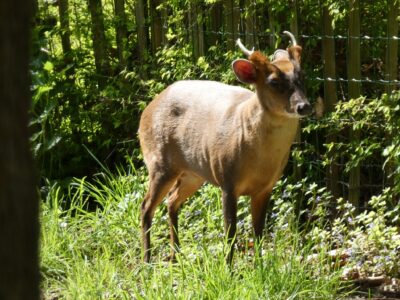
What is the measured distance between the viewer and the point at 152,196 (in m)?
6.57

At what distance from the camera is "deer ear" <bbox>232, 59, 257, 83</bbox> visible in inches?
225

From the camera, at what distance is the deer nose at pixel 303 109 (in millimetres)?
5441

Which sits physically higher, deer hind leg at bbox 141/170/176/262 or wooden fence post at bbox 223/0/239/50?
wooden fence post at bbox 223/0/239/50

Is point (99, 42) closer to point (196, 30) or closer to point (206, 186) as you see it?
point (196, 30)

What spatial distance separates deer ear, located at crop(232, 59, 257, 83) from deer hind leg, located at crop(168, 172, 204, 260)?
3.65 ft

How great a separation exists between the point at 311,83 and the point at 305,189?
84cm

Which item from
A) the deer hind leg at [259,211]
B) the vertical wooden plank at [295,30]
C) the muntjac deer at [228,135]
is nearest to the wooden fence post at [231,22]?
the vertical wooden plank at [295,30]

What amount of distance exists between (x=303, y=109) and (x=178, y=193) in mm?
1625

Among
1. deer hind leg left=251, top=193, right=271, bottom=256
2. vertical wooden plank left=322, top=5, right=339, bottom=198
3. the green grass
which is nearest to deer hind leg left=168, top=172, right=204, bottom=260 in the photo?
the green grass

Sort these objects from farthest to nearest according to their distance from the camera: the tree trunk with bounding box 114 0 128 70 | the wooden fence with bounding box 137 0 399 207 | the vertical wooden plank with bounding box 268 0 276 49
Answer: the tree trunk with bounding box 114 0 128 70 → the vertical wooden plank with bounding box 268 0 276 49 → the wooden fence with bounding box 137 0 399 207

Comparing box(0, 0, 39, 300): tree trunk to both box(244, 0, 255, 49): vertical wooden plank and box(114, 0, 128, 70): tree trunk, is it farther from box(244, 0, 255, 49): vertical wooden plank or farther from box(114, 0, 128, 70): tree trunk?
box(114, 0, 128, 70): tree trunk

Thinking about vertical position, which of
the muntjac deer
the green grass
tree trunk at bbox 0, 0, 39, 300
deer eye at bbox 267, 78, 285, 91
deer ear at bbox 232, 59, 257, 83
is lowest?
Result: the green grass

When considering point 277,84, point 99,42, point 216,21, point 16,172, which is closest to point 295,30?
point 216,21

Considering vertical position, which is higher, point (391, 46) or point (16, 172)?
point (16, 172)
